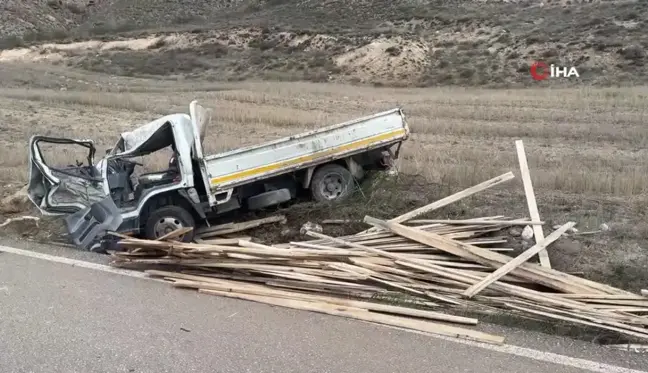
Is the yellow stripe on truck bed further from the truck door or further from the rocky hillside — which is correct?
the rocky hillside

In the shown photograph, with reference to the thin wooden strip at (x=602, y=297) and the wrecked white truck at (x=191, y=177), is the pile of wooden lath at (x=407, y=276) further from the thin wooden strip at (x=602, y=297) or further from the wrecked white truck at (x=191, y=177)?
the wrecked white truck at (x=191, y=177)

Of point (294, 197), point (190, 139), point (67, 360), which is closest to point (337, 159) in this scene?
point (294, 197)

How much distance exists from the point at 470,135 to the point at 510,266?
44.2 feet

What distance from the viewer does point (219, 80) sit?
148 ft

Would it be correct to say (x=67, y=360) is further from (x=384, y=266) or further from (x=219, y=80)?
(x=219, y=80)

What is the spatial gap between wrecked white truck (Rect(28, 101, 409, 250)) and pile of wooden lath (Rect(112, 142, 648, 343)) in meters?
0.95

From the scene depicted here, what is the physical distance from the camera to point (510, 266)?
590 cm

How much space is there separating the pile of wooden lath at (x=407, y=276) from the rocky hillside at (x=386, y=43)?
31.9 meters

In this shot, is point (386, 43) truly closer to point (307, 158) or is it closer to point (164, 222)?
point (307, 158)

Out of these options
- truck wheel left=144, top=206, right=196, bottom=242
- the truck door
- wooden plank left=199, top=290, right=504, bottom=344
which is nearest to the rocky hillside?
the truck door

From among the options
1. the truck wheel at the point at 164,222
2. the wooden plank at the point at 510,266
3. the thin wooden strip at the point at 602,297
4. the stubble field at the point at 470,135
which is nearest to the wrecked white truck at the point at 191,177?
the truck wheel at the point at 164,222

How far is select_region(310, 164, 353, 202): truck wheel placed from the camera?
8938 mm

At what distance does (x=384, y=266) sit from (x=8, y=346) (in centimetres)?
330

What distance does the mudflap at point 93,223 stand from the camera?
798 centimetres
